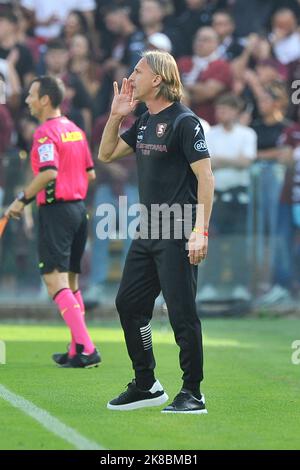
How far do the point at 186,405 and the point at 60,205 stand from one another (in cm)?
337

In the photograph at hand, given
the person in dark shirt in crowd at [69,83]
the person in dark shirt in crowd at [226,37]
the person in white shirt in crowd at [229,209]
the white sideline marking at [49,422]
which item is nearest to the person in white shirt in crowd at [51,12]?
the person in dark shirt in crowd at [69,83]

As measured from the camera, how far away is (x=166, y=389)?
29.5 ft

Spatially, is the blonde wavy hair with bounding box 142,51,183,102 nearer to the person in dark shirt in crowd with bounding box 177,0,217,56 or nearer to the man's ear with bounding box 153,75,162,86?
the man's ear with bounding box 153,75,162,86

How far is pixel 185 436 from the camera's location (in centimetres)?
680

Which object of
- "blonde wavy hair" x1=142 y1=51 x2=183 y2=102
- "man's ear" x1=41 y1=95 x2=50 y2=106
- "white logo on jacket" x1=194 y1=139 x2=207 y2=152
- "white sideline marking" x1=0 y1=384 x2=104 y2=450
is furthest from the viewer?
"man's ear" x1=41 y1=95 x2=50 y2=106

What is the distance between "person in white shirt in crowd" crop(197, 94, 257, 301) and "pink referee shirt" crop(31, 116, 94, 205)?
5372mm

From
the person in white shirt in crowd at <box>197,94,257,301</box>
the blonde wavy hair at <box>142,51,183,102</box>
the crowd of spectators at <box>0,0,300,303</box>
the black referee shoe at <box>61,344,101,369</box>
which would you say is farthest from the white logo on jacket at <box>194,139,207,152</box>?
the person in white shirt in crowd at <box>197,94,257,301</box>

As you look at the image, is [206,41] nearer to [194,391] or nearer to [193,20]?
[193,20]

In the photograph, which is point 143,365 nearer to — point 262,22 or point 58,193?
point 58,193

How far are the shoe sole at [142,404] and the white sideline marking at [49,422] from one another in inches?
19.7

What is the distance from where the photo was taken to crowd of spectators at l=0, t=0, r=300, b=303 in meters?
15.9

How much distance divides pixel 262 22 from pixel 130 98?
35.2 feet

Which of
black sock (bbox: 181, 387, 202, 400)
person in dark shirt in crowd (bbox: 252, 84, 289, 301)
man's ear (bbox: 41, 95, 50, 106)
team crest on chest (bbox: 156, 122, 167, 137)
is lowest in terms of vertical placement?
black sock (bbox: 181, 387, 202, 400)

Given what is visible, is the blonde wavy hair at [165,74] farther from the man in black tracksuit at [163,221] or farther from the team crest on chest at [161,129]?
the team crest on chest at [161,129]
